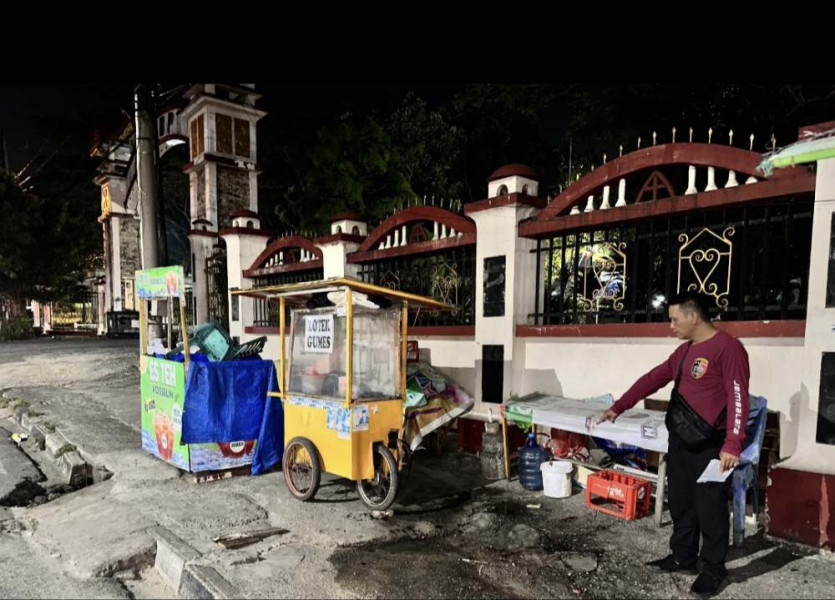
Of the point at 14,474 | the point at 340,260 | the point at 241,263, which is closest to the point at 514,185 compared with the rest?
the point at 340,260

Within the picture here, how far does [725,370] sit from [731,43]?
2113 millimetres

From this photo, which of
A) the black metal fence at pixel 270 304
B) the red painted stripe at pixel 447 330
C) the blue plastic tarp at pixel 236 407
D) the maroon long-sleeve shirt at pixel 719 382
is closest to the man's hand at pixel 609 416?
the maroon long-sleeve shirt at pixel 719 382

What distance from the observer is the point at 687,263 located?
508 cm

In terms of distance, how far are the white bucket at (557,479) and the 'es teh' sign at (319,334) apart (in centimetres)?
240

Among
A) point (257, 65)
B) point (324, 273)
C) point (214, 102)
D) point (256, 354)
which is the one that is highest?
point (214, 102)

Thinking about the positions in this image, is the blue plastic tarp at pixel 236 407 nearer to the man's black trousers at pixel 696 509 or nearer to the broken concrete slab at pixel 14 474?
the broken concrete slab at pixel 14 474

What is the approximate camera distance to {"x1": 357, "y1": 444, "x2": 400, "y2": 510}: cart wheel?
14.3ft

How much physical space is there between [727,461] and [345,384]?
119 inches

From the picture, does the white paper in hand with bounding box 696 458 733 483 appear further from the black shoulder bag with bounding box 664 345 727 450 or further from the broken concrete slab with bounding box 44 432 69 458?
the broken concrete slab with bounding box 44 432 69 458

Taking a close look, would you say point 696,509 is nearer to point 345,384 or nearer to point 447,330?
point 345,384

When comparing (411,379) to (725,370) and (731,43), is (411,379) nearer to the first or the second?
(725,370)

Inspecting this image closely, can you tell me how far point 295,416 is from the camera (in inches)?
199

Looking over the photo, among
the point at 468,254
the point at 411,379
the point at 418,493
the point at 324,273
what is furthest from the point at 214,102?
the point at 418,493

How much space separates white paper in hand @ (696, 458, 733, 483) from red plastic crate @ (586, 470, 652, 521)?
4.05ft
